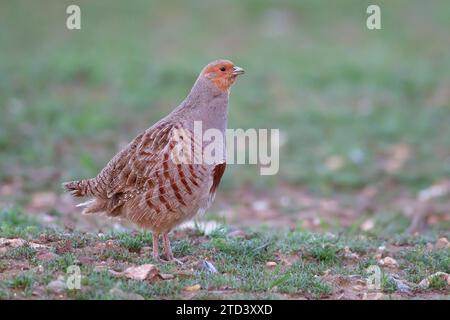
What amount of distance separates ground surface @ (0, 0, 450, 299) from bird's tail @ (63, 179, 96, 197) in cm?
36

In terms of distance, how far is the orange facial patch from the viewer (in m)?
6.61

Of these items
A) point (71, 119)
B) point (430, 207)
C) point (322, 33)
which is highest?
point (322, 33)

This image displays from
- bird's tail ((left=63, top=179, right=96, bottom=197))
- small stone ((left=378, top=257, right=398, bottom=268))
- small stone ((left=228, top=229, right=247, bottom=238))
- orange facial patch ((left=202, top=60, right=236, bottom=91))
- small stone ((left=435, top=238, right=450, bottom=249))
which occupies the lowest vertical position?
small stone ((left=435, top=238, right=450, bottom=249))

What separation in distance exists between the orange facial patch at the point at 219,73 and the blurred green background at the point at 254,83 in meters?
4.35

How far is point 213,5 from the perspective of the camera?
1836 centimetres

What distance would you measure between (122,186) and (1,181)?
15.0 ft

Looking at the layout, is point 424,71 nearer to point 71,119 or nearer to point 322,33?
point 322,33

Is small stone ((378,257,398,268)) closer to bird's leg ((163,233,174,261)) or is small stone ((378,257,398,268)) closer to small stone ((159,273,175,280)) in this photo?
bird's leg ((163,233,174,261))

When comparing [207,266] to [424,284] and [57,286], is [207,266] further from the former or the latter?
[424,284]

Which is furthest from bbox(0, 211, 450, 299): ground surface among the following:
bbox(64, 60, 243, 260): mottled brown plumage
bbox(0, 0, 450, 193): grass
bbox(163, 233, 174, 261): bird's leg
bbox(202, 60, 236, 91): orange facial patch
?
bbox(0, 0, 450, 193): grass

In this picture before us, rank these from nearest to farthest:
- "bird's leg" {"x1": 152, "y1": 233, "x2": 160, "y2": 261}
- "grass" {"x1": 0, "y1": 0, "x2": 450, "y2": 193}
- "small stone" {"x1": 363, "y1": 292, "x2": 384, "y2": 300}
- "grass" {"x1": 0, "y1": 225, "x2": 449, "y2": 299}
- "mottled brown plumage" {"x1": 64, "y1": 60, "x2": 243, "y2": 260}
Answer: "grass" {"x1": 0, "y1": 225, "x2": 449, "y2": 299}, "small stone" {"x1": 363, "y1": 292, "x2": 384, "y2": 300}, "mottled brown plumage" {"x1": 64, "y1": 60, "x2": 243, "y2": 260}, "bird's leg" {"x1": 152, "y1": 233, "x2": 160, "y2": 261}, "grass" {"x1": 0, "y1": 0, "x2": 450, "y2": 193}

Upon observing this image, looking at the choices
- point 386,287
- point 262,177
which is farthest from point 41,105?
point 386,287

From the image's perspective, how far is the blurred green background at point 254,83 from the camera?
1162cm

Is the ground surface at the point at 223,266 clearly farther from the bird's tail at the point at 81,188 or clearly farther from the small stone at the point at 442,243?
the bird's tail at the point at 81,188
